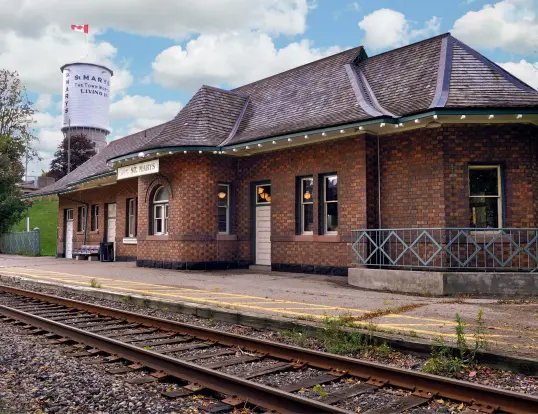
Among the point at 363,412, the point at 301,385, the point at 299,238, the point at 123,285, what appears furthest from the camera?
the point at 299,238

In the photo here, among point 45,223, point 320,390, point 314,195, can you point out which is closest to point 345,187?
point 314,195

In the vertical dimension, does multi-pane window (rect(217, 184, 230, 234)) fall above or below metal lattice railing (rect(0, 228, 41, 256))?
above

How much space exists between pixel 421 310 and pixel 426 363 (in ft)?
9.89

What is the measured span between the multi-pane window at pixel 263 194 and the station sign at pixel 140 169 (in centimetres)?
359

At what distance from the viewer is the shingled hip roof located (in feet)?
39.5

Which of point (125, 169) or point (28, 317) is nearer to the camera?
point (28, 317)

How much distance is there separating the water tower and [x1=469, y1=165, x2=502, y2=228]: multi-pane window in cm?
6919

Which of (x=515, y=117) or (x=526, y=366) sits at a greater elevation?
(x=515, y=117)

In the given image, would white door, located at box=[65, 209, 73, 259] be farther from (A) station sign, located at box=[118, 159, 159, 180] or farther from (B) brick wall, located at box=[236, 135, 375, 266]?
(B) brick wall, located at box=[236, 135, 375, 266]

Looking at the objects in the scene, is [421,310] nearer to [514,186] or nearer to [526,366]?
[526,366]

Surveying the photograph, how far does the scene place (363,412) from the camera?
4.27 meters

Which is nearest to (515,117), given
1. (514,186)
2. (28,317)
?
(514,186)

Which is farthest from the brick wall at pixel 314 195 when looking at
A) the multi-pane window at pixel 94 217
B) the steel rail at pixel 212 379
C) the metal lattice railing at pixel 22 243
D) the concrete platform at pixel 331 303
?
the metal lattice railing at pixel 22 243

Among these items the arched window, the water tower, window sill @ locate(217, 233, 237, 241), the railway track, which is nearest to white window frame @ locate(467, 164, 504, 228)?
window sill @ locate(217, 233, 237, 241)
